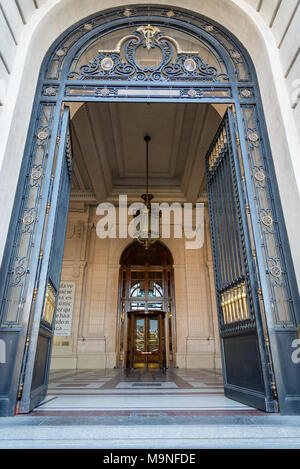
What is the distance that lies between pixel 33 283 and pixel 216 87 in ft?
9.56

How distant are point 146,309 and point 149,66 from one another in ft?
21.8

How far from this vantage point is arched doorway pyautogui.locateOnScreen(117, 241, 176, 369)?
8187mm

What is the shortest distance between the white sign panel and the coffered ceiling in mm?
2628

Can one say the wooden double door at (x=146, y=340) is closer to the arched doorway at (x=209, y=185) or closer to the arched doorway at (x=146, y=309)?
the arched doorway at (x=146, y=309)

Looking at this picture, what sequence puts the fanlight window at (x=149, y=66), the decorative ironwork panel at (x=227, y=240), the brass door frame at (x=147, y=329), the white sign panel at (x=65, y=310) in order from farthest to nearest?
the brass door frame at (x=147, y=329), the white sign panel at (x=65, y=310), the fanlight window at (x=149, y=66), the decorative ironwork panel at (x=227, y=240)

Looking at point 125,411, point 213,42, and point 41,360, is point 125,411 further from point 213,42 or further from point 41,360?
point 213,42

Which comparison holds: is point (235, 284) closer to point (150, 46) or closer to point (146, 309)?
point (150, 46)

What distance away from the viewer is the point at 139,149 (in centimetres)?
735

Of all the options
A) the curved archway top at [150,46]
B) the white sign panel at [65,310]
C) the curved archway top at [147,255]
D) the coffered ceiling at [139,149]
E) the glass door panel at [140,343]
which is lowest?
the glass door panel at [140,343]

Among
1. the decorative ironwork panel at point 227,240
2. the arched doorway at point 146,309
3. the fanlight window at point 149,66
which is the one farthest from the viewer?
the arched doorway at point 146,309

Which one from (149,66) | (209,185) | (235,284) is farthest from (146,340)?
(149,66)

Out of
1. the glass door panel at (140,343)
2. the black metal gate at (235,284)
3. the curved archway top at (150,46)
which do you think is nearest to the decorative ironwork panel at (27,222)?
the curved archway top at (150,46)

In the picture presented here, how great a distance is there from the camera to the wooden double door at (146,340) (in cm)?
809

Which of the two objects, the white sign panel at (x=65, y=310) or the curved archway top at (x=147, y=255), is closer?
the white sign panel at (x=65, y=310)
